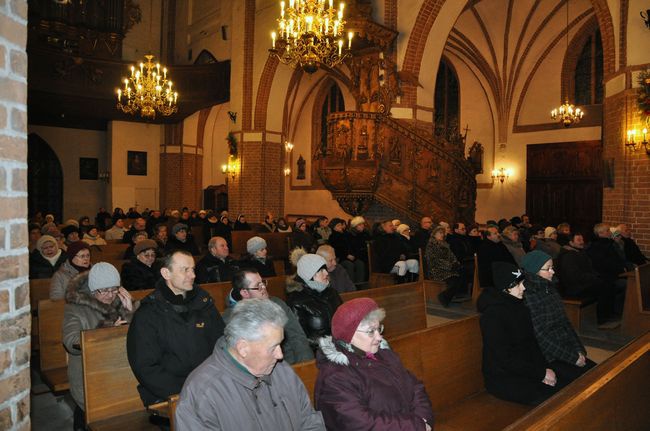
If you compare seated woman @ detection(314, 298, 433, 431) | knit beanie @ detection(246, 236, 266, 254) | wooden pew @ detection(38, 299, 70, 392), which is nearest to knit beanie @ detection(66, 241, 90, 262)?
wooden pew @ detection(38, 299, 70, 392)

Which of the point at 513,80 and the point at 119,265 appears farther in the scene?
the point at 513,80

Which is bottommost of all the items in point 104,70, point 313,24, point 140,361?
point 140,361

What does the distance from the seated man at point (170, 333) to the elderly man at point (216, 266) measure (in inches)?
103

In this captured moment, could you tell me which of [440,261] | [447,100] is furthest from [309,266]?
[447,100]

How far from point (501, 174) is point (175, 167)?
1395cm

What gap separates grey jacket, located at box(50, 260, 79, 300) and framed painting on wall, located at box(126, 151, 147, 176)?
18843 mm

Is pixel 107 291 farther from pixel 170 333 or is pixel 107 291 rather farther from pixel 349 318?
pixel 349 318

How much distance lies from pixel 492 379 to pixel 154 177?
71.0ft

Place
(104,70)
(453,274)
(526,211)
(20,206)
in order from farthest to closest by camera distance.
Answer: (526,211) → (104,70) → (453,274) → (20,206)

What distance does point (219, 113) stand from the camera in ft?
78.6

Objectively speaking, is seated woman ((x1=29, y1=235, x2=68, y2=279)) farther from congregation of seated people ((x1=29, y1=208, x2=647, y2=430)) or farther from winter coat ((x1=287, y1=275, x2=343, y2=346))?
winter coat ((x1=287, y1=275, x2=343, y2=346))

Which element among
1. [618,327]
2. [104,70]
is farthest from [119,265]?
[104,70]

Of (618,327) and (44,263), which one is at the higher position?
(44,263)

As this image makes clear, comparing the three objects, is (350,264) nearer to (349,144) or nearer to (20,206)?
(349,144)
